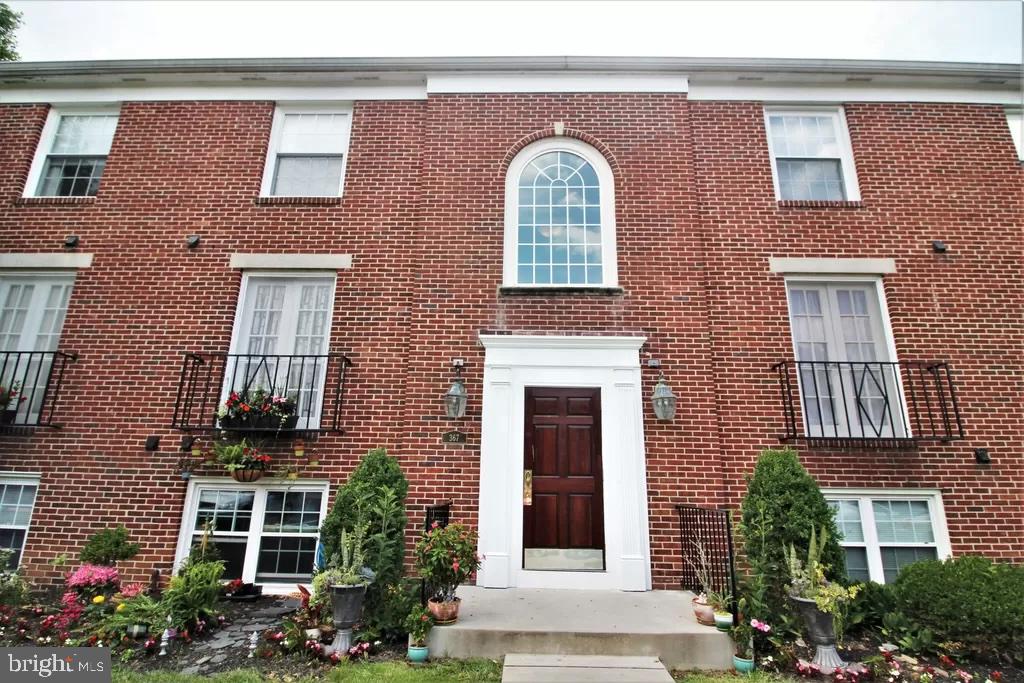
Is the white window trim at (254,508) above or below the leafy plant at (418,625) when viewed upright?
above

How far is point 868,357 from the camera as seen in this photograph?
22.2 ft

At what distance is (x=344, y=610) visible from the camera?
450cm

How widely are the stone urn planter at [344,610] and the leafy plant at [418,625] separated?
0.50 metres

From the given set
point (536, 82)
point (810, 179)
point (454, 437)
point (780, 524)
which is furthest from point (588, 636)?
point (536, 82)

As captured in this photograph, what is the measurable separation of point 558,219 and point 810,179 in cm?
391

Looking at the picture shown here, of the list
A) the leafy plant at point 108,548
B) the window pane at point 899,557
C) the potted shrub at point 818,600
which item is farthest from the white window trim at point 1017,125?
the leafy plant at point 108,548

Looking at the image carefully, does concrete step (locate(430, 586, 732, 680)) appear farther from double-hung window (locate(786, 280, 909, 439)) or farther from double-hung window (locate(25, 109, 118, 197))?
double-hung window (locate(25, 109, 118, 197))

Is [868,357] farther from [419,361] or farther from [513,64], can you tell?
[513,64]

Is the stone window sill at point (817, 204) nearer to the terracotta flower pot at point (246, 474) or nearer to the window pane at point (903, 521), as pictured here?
the window pane at point (903, 521)

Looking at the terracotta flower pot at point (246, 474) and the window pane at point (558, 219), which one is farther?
the window pane at point (558, 219)

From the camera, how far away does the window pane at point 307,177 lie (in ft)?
25.1

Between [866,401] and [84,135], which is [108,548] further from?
[866,401]

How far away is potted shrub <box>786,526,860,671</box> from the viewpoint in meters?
4.30

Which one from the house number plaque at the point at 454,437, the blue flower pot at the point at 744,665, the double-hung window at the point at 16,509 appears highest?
the house number plaque at the point at 454,437
